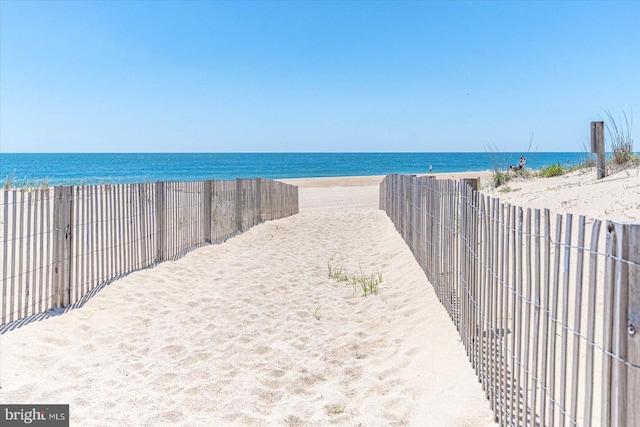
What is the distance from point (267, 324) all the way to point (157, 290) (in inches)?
82.2

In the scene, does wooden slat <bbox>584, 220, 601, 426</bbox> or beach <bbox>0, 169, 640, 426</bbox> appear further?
beach <bbox>0, 169, 640, 426</bbox>

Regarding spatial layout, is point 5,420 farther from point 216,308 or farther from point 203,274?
point 203,274

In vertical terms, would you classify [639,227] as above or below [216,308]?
above

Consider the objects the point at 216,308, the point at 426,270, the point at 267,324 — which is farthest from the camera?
the point at 426,270

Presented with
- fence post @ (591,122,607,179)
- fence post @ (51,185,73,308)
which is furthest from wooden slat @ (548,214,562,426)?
fence post @ (591,122,607,179)

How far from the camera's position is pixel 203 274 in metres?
7.80

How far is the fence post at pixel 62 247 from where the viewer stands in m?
5.62

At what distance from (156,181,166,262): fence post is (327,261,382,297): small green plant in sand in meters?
2.84

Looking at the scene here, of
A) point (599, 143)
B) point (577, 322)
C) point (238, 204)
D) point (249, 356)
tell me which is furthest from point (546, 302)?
point (238, 204)

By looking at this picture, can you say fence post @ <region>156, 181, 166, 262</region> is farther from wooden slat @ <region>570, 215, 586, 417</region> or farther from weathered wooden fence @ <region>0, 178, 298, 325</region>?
wooden slat @ <region>570, 215, 586, 417</region>

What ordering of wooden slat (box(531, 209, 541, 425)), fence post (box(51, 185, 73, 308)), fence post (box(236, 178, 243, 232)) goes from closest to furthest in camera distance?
wooden slat (box(531, 209, 541, 425))
fence post (box(51, 185, 73, 308))
fence post (box(236, 178, 243, 232))

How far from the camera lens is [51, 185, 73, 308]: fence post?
5.62m

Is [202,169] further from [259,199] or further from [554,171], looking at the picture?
[554,171]

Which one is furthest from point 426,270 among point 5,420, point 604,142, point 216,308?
point 604,142
